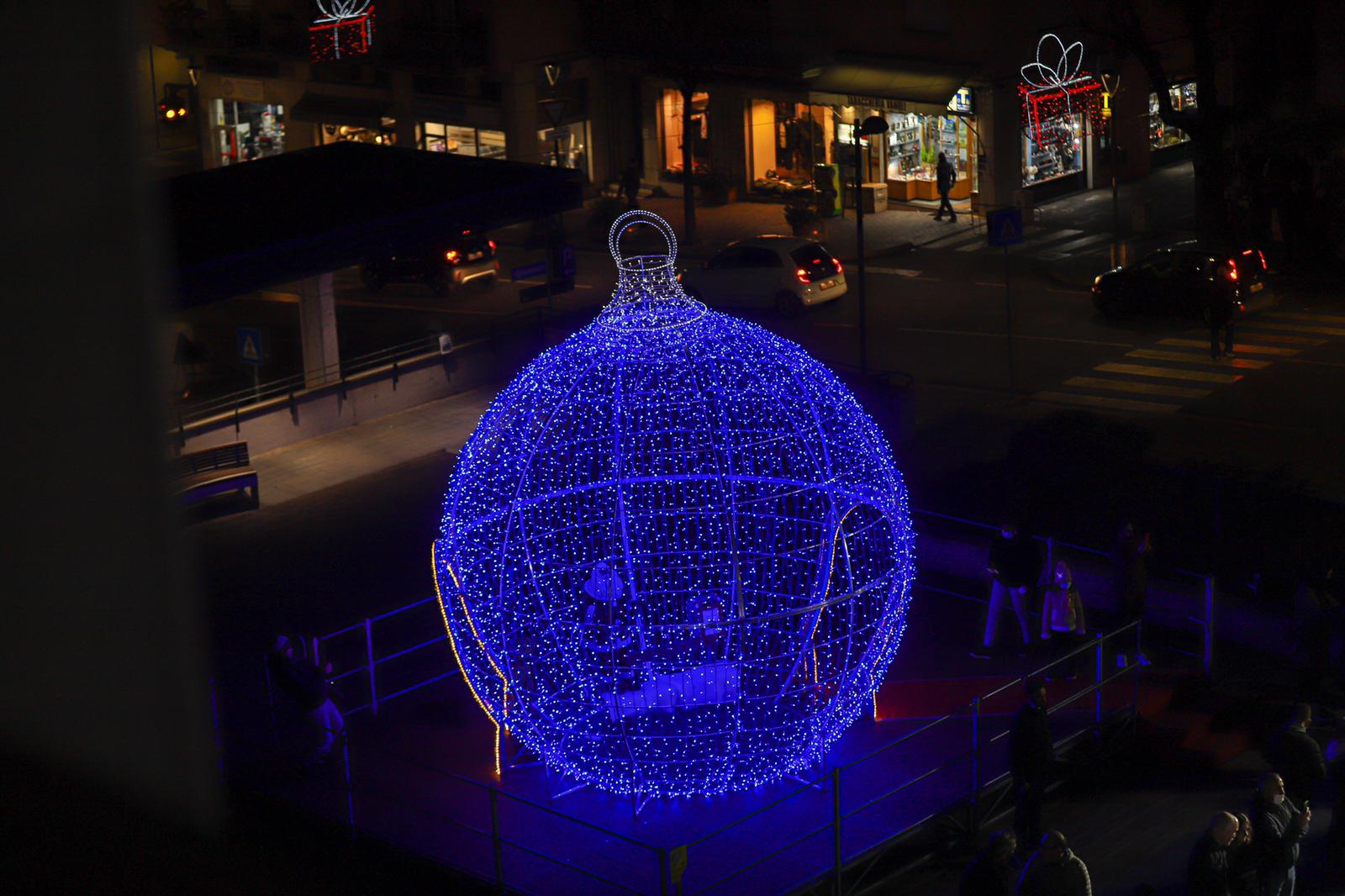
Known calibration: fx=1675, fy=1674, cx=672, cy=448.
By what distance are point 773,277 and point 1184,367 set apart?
7.23 meters

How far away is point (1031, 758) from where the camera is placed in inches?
420

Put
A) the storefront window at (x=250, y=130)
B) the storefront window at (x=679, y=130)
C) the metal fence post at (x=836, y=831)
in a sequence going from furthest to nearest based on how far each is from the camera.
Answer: the storefront window at (x=250, y=130)
the storefront window at (x=679, y=130)
the metal fence post at (x=836, y=831)

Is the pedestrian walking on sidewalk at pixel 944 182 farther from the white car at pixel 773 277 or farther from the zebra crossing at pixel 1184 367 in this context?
the zebra crossing at pixel 1184 367

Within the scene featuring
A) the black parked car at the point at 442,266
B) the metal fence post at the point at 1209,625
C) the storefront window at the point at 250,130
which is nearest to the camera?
the metal fence post at the point at 1209,625

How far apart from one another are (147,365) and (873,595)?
10545 mm

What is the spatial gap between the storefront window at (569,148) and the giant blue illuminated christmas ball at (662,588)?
26.9 meters

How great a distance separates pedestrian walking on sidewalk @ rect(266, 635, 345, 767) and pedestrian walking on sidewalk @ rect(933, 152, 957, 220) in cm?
2519

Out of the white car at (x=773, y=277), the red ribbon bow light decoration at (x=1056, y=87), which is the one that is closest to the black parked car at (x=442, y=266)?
the white car at (x=773, y=277)

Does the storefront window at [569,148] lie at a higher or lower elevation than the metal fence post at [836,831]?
higher

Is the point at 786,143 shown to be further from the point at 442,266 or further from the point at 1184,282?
the point at 1184,282

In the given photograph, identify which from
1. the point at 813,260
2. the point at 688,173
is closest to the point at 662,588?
the point at 813,260

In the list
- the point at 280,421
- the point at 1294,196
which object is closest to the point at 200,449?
the point at 280,421

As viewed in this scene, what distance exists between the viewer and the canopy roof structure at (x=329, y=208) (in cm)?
2014

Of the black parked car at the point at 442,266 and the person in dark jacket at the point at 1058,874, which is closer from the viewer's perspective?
the person in dark jacket at the point at 1058,874
